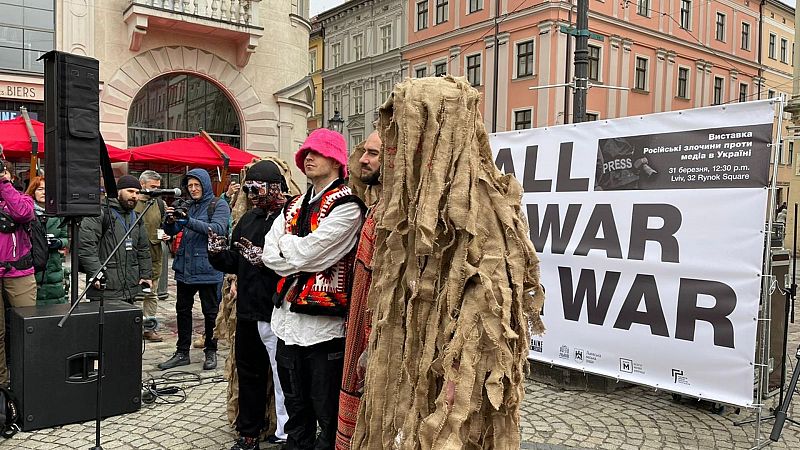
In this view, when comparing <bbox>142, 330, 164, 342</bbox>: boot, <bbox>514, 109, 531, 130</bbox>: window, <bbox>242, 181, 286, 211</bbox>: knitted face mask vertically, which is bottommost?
<bbox>142, 330, 164, 342</bbox>: boot

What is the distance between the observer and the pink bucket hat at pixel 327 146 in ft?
9.96

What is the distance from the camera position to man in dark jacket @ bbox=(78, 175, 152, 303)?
5633mm

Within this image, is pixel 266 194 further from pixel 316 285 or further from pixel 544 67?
pixel 544 67

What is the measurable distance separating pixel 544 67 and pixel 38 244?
80.4ft

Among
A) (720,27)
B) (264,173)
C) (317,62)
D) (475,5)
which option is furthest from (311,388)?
(317,62)

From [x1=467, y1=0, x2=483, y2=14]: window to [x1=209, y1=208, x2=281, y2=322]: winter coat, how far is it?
29.6 metres

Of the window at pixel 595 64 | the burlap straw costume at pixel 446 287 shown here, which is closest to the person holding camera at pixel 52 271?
the burlap straw costume at pixel 446 287

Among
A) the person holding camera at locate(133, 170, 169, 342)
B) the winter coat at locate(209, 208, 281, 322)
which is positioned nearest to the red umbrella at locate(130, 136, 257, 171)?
the person holding camera at locate(133, 170, 169, 342)

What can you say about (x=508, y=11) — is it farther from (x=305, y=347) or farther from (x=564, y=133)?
(x=305, y=347)

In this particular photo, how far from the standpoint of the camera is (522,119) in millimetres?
28031

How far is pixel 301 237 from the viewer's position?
293 centimetres

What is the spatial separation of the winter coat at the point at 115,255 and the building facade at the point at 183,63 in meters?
8.27

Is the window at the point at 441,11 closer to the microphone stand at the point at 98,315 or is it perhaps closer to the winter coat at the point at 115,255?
the winter coat at the point at 115,255

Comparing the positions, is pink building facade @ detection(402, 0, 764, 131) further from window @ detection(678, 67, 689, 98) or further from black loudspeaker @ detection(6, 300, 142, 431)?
black loudspeaker @ detection(6, 300, 142, 431)
